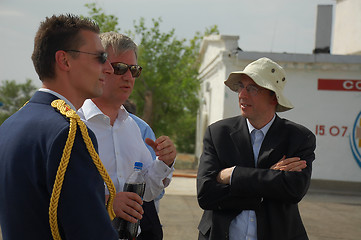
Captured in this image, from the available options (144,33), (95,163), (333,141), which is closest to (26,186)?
(95,163)

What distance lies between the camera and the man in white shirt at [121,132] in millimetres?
2273

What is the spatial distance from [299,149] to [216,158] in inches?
22.9

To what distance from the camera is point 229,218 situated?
2.62m

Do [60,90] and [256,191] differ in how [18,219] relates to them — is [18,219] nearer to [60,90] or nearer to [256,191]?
[60,90]

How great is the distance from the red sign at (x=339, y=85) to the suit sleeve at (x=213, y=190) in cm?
1027

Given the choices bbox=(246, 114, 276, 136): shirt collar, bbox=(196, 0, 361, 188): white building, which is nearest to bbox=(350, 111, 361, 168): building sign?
bbox=(196, 0, 361, 188): white building

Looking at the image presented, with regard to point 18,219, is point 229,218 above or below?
below

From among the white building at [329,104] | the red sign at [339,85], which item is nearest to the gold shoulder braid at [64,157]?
the white building at [329,104]

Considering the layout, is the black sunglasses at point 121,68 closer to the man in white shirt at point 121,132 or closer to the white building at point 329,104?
the man in white shirt at point 121,132

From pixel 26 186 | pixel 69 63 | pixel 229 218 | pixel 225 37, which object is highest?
pixel 225 37

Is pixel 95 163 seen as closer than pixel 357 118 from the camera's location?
Yes

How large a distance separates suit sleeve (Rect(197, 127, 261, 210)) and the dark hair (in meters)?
1.52

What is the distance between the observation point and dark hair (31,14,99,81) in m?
1.55

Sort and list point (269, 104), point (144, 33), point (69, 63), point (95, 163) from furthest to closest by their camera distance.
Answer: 1. point (144, 33)
2. point (269, 104)
3. point (69, 63)
4. point (95, 163)
